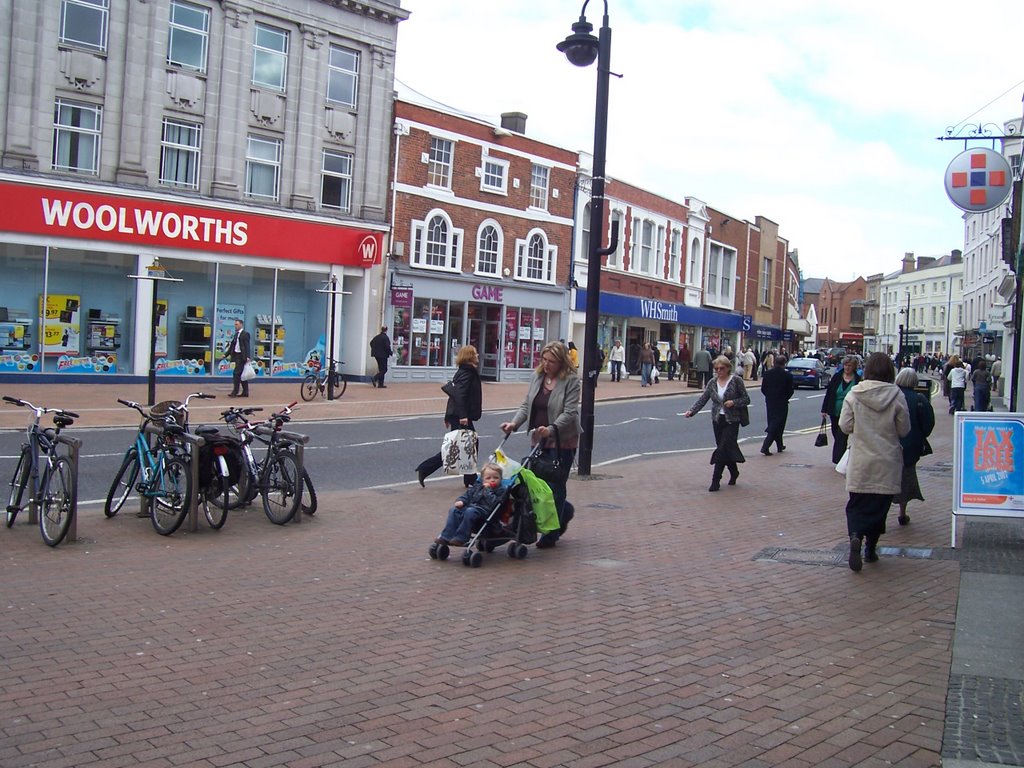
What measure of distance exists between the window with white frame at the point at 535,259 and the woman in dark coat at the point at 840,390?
933 inches

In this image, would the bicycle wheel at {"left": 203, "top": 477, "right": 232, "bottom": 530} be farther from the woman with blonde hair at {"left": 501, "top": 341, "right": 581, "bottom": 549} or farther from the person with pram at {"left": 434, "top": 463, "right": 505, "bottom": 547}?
the woman with blonde hair at {"left": 501, "top": 341, "right": 581, "bottom": 549}

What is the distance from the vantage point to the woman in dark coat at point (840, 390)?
45.2ft

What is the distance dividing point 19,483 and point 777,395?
11.9m

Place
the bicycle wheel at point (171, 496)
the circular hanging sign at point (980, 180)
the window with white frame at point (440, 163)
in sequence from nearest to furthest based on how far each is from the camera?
the bicycle wheel at point (171, 496), the circular hanging sign at point (980, 180), the window with white frame at point (440, 163)

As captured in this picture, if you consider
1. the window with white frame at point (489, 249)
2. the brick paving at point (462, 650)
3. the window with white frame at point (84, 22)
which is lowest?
the brick paving at point (462, 650)

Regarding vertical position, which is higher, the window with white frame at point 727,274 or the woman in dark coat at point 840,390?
the window with white frame at point 727,274

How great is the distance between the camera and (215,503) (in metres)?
9.20

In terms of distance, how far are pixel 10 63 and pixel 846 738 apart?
1001 inches

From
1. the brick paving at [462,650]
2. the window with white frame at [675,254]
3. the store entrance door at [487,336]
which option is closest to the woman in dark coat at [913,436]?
the brick paving at [462,650]

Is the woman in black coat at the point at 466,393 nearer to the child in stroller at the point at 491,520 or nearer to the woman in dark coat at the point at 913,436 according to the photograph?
the child in stroller at the point at 491,520

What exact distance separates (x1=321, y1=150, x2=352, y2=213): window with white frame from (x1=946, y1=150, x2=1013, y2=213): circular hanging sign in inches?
803

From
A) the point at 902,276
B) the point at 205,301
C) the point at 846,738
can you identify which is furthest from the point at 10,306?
the point at 902,276

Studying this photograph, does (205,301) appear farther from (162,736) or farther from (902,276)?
(902,276)

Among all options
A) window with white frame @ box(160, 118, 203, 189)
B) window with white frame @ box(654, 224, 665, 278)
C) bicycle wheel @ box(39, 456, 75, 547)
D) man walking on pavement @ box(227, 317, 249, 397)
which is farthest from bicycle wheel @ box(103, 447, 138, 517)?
window with white frame @ box(654, 224, 665, 278)
